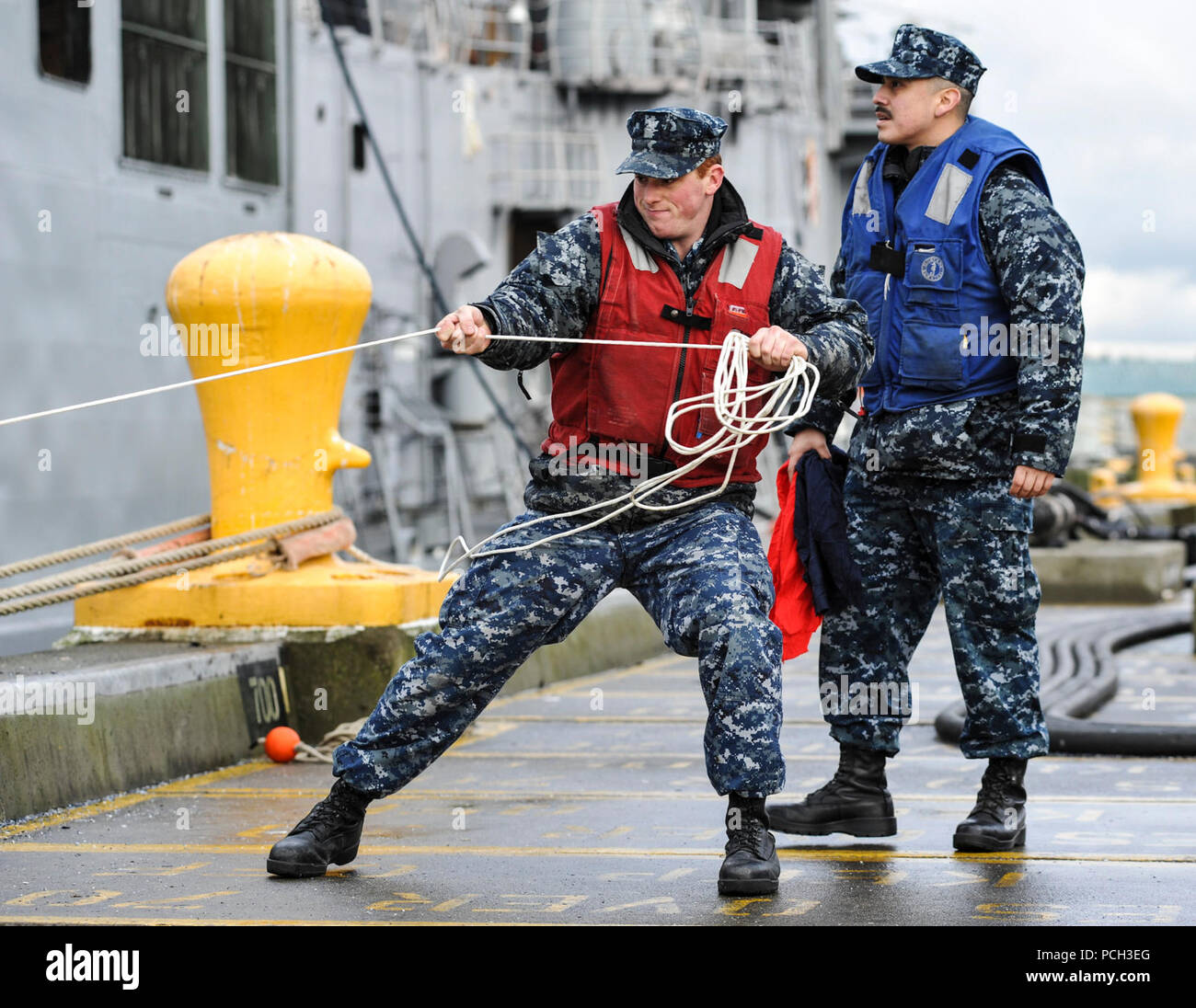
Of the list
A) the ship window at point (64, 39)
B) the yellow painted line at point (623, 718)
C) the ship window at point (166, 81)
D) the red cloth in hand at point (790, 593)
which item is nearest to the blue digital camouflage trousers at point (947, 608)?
the red cloth in hand at point (790, 593)

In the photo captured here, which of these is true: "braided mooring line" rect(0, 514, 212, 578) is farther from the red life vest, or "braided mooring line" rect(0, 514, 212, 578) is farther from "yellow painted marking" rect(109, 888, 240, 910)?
the red life vest

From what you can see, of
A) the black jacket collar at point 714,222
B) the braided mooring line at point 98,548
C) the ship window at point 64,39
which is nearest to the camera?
the black jacket collar at point 714,222

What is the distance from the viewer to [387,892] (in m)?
3.82

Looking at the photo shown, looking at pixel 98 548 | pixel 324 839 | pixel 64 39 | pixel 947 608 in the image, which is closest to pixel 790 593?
pixel 947 608

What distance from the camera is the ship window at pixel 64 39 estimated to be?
42.1 feet

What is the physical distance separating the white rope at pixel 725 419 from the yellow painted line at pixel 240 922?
0.87 m

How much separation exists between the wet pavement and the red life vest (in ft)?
3.32

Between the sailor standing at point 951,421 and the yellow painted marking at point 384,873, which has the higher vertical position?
the sailor standing at point 951,421

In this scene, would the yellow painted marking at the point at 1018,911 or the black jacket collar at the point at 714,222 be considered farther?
the black jacket collar at the point at 714,222

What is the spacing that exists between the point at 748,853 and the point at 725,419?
965 millimetres

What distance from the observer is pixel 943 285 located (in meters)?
4.48

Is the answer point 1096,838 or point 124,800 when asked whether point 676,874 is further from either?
point 124,800

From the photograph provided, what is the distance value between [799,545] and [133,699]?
2225mm

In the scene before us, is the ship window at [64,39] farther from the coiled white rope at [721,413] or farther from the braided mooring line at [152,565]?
the coiled white rope at [721,413]
